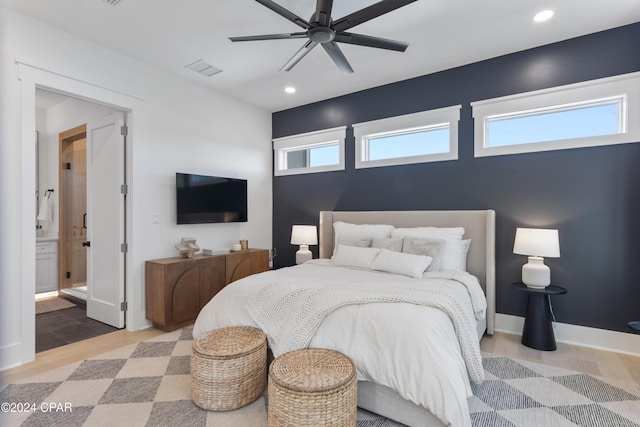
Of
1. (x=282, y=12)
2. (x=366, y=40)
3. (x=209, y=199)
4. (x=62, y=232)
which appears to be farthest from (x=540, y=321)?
(x=62, y=232)

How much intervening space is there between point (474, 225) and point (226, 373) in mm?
2949

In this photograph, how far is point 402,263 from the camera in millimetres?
3094

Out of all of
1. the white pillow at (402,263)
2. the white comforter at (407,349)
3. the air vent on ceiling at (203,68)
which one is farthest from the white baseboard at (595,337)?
the air vent on ceiling at (203,68)

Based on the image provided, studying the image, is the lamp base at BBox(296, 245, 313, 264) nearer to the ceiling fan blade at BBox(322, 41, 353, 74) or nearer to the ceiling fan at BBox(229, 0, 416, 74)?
the ceiling fan blade at BBox(322, 41, 353, 74)

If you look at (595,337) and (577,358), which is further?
(595,337)

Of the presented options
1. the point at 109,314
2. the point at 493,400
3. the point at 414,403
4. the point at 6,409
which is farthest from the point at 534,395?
the point at 109,314

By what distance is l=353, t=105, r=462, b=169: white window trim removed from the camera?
12.7 feet

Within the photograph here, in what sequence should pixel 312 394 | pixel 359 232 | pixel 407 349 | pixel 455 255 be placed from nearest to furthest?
pixel 312 394, pixel 407 349, pixel 455 255, pixel 359 232

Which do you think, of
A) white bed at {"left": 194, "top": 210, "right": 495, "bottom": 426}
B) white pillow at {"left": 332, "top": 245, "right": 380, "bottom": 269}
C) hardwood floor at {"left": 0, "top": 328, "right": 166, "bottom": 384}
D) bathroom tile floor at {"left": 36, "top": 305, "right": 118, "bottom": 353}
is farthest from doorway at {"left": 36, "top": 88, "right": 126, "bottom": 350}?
white pillow at {"left": 332, "top": 245, "right": 380, "bottom": 269}

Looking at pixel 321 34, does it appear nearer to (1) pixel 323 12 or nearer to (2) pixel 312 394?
(1) pixel 323 12

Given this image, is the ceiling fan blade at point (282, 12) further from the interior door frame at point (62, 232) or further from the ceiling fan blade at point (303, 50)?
the interior door frame at point (62, 232)

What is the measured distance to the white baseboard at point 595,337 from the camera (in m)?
2.94

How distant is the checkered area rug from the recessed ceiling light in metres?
3.04

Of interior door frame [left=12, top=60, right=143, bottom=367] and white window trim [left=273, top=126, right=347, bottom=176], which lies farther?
white window trim [left=273, top=126, right=347, bottom=176]
